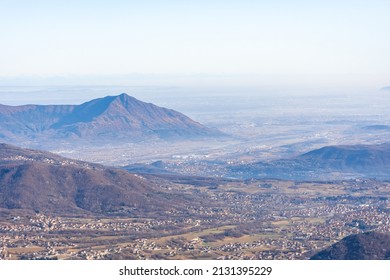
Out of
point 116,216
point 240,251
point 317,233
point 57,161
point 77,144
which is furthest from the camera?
point 77,144

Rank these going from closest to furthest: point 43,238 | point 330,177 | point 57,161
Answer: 1. point 43,238
2. point 57,161
3. point 330,177

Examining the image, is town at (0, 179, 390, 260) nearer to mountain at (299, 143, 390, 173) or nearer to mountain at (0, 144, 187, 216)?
mountain at (0, 144, 187, 216)

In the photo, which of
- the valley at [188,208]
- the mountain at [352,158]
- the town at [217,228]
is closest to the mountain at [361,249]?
the town at [217,228]

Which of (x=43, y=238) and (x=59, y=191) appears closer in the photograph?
(x=43, y=238)

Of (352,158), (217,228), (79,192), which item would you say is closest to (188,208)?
(217,228)

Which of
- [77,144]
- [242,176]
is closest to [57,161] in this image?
[242,176]

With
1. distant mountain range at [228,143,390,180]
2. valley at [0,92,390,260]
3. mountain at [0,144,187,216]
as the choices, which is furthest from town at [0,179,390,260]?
distant mountain range at [228,143,390,180]

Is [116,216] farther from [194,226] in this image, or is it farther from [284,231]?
[284,231]
